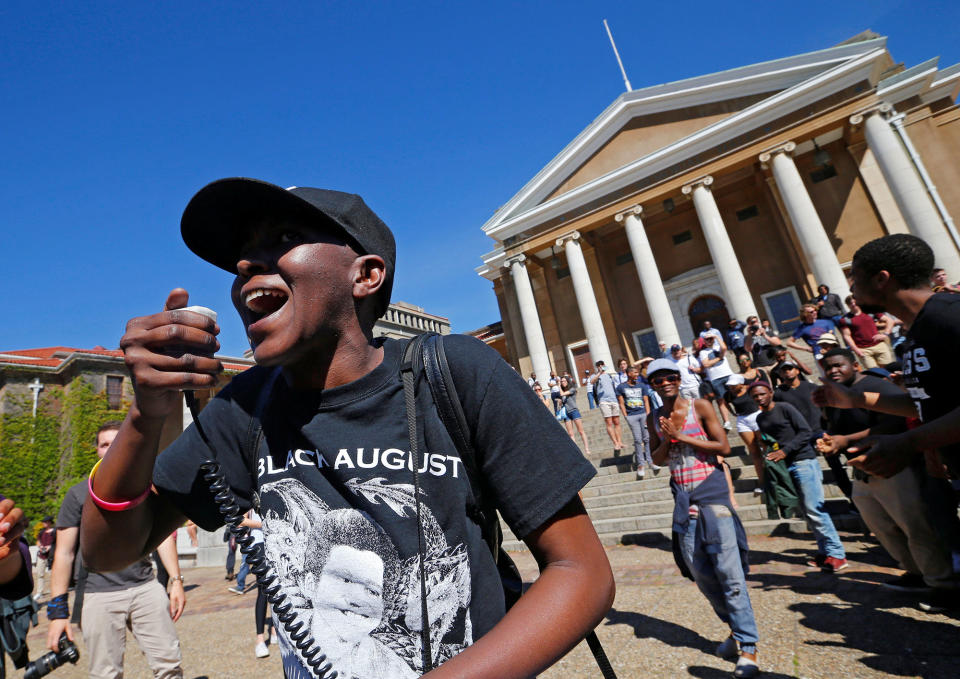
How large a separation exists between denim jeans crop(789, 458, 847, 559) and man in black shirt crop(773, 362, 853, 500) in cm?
67

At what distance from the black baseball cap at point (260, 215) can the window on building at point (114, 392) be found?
3182 cm

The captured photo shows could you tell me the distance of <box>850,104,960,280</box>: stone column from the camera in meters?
16.8

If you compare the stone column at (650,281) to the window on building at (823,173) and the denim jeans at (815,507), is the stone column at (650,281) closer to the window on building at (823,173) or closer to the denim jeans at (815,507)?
the window on building at (823,173)

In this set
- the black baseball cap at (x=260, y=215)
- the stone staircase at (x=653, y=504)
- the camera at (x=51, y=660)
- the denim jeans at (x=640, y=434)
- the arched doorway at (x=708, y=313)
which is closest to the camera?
the black baseball cap at (x=260, y=215)

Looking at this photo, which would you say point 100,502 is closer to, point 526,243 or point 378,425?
point 378,425

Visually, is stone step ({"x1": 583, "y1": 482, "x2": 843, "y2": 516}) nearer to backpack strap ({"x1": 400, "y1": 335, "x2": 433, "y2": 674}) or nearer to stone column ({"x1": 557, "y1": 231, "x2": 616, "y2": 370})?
backpack strap ({"x1": 400, "y1": 335, "x2": 433, "y2": 674})

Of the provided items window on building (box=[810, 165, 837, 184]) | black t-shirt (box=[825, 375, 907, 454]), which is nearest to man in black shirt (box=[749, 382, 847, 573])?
black t-shirt (box=[825, 375, 907, 454])

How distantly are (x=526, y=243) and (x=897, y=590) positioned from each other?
78.5 ft

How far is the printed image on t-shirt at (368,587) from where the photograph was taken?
1.05m

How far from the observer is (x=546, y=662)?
0.86 meters

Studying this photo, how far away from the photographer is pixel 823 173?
22891mm

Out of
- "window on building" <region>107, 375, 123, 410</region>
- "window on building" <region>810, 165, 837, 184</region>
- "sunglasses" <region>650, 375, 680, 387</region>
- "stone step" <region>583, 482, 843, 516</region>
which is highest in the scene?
"window on building" <region>810, 165, 837, 184</region>

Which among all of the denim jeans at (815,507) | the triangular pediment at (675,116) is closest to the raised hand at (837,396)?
the denim jeans at (815,507)

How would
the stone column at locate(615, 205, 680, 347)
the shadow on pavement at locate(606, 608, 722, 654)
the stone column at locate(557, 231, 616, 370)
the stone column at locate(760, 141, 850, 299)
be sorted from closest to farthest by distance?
the shadow on pavement at locate(606, 608, 722, 654), the stone column at locate(760, 141, 850, 299), the stone column at locate(615, 205, 680, 347), the stone column at locate(557, 231, 616, 370)
